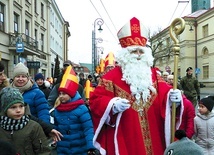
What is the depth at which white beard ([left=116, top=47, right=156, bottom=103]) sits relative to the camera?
11.3 feet

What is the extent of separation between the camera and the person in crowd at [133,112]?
3.34 meters

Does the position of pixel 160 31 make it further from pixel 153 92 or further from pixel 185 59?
pixel 153 92

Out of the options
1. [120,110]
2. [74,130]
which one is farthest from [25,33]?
[120,110]

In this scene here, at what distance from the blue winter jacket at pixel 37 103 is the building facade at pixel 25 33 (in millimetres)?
8503

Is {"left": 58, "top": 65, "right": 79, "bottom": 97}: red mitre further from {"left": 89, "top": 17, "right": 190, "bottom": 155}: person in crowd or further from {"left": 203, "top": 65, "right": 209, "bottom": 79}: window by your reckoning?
{"left": 203, "top": 65, "right": 209, "bottom": 79}: window

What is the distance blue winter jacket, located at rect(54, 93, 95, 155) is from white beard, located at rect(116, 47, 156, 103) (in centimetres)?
94

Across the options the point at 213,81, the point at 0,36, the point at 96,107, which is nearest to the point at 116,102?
the point at 96,107

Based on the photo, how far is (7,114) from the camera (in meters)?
2.92

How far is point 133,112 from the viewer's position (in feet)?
11.1

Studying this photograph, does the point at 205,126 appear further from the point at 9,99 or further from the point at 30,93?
the point at 9,99

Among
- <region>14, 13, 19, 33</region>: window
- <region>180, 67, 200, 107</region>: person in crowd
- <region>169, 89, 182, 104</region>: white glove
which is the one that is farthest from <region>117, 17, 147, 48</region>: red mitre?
<region>14, 13, 19, 33</region>: window

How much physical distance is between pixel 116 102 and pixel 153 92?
1.60 ft

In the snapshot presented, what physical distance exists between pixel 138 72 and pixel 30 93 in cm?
143

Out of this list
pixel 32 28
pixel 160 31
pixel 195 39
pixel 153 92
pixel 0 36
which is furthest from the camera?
pixel 160 31
